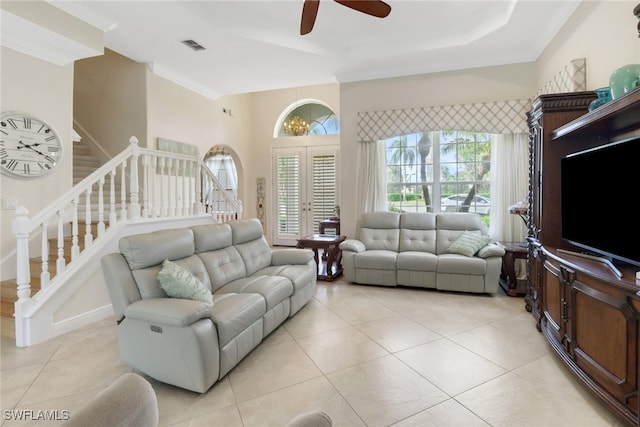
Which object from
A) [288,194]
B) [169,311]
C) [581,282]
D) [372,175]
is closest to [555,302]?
[581,282]

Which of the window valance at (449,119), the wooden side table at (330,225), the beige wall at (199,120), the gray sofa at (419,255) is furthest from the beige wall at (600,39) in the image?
the beige wall at (199,120)

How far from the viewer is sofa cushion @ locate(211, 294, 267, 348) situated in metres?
2.21

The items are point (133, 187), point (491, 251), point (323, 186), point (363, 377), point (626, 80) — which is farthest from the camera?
point (323, 186)

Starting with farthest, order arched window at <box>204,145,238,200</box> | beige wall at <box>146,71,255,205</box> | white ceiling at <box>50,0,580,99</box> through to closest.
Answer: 1. arched window at <box>204,145,238,200</box>
2. beige wall at <box>146,71,255,205</box>
3. white ceiling at <box>50,0,580,99</box>

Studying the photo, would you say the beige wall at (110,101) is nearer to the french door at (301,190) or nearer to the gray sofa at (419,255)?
the french door at (301,190)

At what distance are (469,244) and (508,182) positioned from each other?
1179mm

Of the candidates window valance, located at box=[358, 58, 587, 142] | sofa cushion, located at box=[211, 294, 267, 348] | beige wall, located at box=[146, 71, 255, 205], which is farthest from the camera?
beige wall, located at box=[146, 71, 255, 205]

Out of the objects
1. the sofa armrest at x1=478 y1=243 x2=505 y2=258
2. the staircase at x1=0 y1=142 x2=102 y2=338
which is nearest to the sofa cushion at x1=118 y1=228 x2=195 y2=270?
the staircase at x1=0 y1=142 x2=102 y2=338

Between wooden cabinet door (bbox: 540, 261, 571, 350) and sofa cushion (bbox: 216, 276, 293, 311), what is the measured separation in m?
2.23

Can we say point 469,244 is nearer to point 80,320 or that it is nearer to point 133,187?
point 133,187

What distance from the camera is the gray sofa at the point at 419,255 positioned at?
4.08m

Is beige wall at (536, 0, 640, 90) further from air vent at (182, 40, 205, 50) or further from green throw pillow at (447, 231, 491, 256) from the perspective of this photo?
air vent at (182, 40, 205, 50)

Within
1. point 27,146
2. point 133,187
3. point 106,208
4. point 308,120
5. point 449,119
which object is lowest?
point 106,208

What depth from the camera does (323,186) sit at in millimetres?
7465
